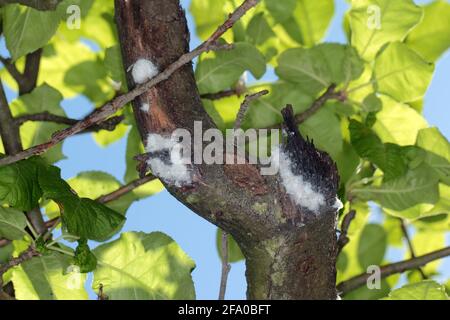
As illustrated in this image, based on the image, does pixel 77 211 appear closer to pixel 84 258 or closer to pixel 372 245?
pixel 84 258

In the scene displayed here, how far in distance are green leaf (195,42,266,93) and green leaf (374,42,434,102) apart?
0.17 metres

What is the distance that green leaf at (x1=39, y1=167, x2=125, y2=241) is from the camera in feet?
2.58

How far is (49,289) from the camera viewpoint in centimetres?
92

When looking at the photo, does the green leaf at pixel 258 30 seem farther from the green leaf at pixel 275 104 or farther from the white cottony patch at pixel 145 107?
the white cottony patch at pixel 145 107

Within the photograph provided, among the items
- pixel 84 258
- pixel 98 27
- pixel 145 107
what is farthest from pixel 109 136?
pixel 145 107

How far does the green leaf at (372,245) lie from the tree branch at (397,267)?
15 centimetres

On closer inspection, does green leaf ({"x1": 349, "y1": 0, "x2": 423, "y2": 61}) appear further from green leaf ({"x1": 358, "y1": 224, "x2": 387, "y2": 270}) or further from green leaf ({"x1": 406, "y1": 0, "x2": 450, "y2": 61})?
green leaf ({"x1": 358, "y1": 224, "x2": 387, "y2": 270})

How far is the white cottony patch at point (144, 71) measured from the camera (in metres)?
0.75

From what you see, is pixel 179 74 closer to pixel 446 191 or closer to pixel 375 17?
pixel 375 17

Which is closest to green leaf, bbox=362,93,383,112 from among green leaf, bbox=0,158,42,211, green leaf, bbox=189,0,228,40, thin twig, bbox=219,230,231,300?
green leaf, bbox=189,0,228,40

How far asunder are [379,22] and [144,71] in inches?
15.4

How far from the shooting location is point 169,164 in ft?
A: 2.38
